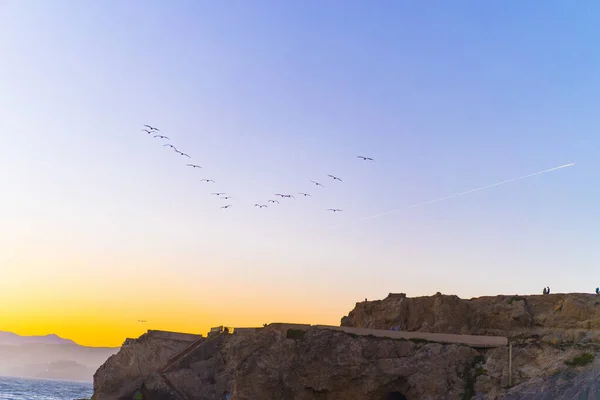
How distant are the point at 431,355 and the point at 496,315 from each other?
23.3 feet

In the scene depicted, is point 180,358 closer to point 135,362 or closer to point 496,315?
point 135,362

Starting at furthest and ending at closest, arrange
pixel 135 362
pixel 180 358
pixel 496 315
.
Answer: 1. pixel 135 362
2. pixel 180 358
3. pixel 496 315

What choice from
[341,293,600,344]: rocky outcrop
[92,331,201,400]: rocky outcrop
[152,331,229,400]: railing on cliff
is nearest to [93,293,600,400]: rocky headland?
[341,293,600,344]: rocky outcrop

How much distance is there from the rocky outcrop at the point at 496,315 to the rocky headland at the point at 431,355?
0.23 feet

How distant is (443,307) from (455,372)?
26.8 feet

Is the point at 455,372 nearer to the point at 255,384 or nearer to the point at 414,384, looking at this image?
the point at 414,384

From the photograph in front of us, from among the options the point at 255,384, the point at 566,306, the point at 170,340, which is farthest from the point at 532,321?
the point at 170,340

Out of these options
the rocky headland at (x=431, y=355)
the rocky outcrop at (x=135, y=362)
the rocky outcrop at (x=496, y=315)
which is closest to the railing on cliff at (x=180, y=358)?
the rocky headland at (x=431, y=355)

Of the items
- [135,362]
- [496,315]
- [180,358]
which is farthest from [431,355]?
[135,362]

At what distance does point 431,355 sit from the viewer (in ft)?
137

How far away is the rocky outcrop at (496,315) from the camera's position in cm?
4075

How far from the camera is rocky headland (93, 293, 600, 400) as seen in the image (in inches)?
1462

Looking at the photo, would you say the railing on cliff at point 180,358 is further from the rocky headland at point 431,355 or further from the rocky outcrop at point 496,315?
the rocky outcrop at point 496,315

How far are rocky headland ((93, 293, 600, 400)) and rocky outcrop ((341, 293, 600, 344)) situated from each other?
70 millimetres
